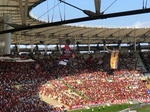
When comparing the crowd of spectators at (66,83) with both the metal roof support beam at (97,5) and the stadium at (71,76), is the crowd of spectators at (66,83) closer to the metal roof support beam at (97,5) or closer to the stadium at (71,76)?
the stadium at (71,76)

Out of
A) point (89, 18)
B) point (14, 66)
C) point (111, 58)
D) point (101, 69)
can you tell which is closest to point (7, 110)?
point (14, 66)

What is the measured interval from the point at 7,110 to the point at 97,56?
1214 inches

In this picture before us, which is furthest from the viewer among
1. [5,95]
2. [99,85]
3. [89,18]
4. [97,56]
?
[97,56]

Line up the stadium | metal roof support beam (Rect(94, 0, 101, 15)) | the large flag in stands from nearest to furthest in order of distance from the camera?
metal roof support beam (Rect(94, 0, 101, 15)) < the stadium < the large flag in stands

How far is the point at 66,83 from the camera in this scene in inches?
1841

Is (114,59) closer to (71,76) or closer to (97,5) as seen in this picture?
(71,76)

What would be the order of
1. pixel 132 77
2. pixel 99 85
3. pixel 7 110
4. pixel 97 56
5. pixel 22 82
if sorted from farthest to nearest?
pixel 97 56 → pixel 132 77 → pixel 99 85 → pixel 22 82 → pixel 7 110

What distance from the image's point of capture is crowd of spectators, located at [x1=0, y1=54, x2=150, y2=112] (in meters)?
36.0

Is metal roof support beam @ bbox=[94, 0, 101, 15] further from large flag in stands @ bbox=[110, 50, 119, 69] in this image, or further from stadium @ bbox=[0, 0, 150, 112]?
large flag in stands @ bbox=[110, 50, 119, 69]

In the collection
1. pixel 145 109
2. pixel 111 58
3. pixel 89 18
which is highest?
pixel 89 18

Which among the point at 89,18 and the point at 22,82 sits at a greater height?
the point at 89,18

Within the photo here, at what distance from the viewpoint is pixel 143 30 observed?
54031mm

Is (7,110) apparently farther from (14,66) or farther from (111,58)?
(111,58)

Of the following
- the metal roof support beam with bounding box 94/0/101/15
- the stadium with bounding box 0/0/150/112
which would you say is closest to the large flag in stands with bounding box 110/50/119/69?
the stadium with bounding box 0/0/150/112
